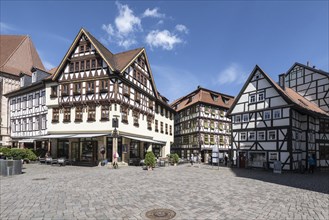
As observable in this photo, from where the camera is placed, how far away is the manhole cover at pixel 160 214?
7292 millimetres

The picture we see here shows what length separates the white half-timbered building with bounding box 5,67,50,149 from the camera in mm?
31116

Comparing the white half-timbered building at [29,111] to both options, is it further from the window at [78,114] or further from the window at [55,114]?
the window at [78,114]

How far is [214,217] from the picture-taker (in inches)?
A: 288

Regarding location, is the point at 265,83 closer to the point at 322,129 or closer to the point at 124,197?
the point at 322,129

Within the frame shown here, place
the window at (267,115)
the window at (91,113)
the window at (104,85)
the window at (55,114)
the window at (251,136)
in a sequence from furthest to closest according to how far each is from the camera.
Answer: the window at (251,136), the window at (55,114), the window at (267,115), the window at (91,113), the window at (104,85)

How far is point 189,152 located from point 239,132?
1648cm

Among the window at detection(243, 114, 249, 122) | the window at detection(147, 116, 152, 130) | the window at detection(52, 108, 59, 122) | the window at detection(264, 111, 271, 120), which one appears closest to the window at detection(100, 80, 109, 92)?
the window at detection(52, 108, 59, 122)

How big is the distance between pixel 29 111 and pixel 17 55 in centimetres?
1487

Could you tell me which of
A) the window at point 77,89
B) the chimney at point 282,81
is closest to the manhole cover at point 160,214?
the window at point 77,89

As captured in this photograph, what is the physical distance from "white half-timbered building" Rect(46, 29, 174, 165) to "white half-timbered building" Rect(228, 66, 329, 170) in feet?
40.7

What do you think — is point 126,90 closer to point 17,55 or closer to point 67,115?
point 67,115

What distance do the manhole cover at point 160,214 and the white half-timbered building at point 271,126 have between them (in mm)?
20437

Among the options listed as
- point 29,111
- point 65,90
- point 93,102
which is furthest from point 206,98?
point 29,111

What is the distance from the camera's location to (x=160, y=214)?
7555mm
